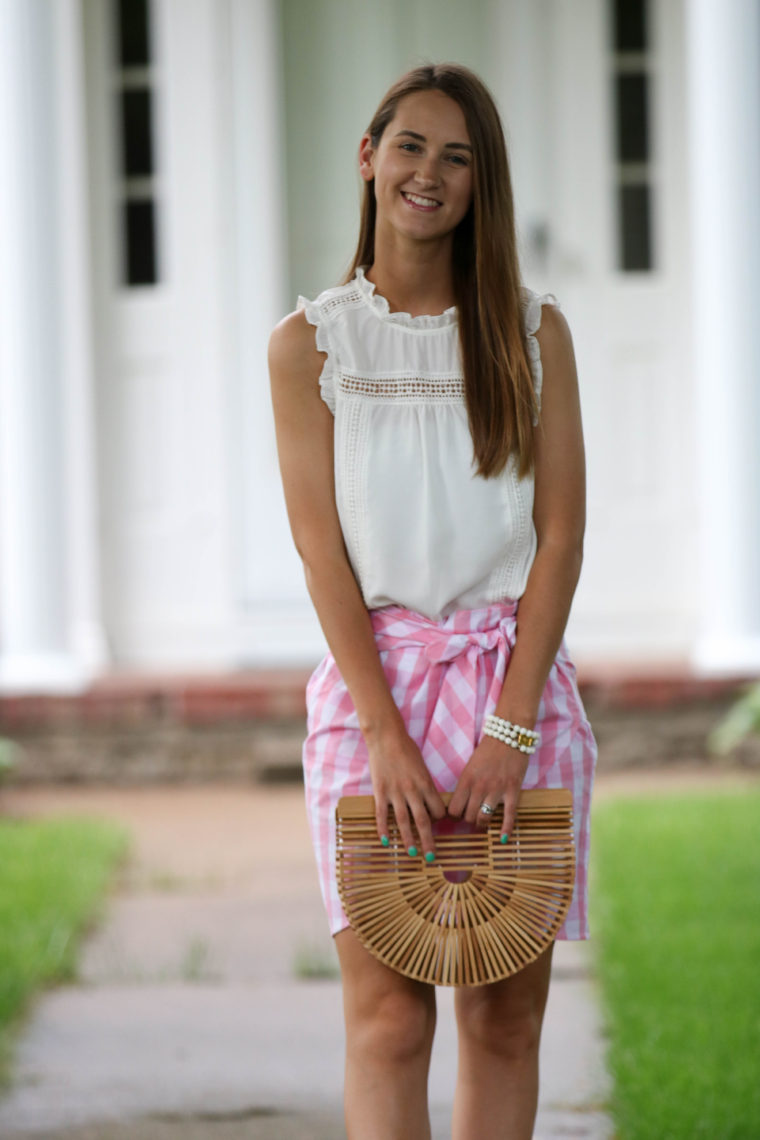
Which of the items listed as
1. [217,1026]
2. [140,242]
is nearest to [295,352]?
[217,1026]

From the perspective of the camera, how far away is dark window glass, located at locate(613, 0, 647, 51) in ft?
21.2

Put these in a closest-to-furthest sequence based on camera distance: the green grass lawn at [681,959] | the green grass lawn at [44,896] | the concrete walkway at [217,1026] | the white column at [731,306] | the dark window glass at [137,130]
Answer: the green grass lawn at [681,959] < the concrete walkway at [217,1026] < the green grass lawn at [44,896] < the white column at [731,306] < the dark window glass at [137,130]

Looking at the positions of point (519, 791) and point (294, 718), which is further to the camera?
point (294, 718)

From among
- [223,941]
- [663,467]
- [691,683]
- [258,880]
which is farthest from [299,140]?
[223,941]

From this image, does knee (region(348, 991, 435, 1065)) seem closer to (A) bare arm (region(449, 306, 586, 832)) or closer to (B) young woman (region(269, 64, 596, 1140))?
(B) young woman (region(269, 64, 596, 1140))

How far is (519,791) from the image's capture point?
1890mm

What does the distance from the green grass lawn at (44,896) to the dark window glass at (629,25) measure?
12.2ft

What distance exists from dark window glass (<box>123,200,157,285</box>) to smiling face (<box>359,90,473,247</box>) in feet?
15.8

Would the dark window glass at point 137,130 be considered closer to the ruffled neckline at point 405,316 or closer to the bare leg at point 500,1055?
the ruffled neckline at point 405,316

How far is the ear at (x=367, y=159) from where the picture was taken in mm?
2043

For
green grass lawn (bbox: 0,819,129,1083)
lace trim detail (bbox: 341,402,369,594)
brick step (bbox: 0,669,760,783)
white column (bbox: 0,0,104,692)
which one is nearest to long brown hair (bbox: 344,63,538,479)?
lace trim detail (bbox: 341,402,369,594)

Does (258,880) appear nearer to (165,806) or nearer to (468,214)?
(165,806)

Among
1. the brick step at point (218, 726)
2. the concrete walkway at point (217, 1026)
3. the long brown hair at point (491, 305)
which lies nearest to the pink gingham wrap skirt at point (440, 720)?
the long brown hair at point (491, 305)

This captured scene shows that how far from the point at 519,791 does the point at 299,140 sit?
16.6ft
